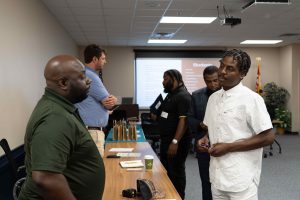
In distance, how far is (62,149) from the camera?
1.17m

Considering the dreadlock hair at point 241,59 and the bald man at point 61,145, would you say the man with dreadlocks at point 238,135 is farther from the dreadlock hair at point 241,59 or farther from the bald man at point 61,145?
the bald man at point 61,145

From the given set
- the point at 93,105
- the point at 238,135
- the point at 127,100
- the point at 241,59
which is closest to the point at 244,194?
the point at 238,135

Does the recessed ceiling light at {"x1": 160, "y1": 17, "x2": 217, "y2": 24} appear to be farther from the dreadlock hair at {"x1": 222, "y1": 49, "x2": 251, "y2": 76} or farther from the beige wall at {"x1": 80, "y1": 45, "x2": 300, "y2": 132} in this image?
the dreadlock hair at {"x1": 222, "y1": 49, "x2": 251, "y2": 76}

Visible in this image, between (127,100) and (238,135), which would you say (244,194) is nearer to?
(238,135)

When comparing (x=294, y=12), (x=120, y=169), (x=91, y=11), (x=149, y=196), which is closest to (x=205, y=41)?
(x=294, y=12)

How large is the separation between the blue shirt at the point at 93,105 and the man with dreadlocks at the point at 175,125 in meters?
0.96

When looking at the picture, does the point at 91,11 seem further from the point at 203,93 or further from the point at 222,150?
the point at 222,150

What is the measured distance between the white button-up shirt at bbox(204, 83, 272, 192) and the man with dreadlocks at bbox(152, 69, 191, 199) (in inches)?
60.4

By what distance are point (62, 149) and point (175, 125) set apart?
2444 mm

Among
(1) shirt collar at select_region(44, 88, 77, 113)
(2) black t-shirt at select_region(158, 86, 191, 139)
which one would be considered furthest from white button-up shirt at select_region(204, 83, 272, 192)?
(2) black t-shirt at select_region(158, 86, 191, 139)

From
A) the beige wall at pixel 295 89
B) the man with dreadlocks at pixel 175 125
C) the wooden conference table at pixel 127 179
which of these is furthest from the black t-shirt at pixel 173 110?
the beige wall at pixel 295 89

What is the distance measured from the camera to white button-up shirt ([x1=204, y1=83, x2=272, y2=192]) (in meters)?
1.79

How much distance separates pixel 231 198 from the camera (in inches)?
72.6

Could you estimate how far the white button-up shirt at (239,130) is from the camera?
1791 millimetres
